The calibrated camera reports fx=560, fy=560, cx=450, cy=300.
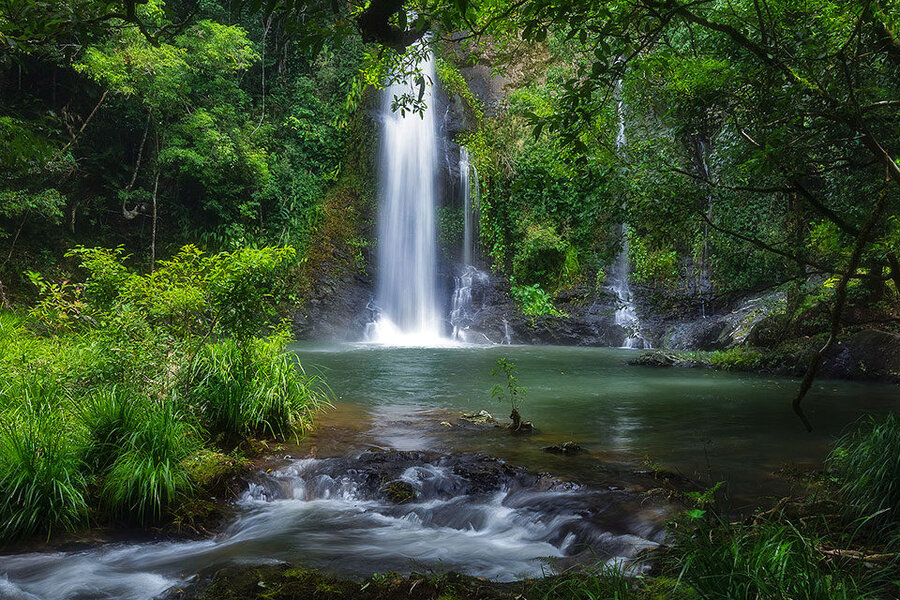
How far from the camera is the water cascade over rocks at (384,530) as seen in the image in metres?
3.72

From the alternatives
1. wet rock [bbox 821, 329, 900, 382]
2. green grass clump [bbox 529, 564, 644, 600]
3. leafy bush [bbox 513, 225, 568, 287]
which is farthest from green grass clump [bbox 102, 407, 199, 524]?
leafy bush [bbox 513, 225, 568, 287]

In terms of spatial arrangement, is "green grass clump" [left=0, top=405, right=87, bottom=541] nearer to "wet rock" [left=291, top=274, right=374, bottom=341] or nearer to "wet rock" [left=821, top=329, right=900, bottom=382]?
"wet rock" [left=821, top=329, right=900, bottom=382]

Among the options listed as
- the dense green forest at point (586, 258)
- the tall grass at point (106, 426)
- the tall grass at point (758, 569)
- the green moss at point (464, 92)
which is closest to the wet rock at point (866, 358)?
the dense green forest at point (586, 258)

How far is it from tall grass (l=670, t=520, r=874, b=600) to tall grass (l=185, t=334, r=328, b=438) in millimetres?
4525

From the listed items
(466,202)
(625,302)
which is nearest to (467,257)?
(466,202)

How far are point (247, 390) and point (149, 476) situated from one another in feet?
5.71

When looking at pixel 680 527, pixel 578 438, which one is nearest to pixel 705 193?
pixel 578 438

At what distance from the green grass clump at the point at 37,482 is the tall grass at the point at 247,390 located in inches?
58.4

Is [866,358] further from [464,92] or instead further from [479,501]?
[464,92]

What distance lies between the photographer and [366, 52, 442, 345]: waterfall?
21672 mm

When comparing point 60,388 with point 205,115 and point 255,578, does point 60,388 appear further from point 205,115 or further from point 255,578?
point 205,115

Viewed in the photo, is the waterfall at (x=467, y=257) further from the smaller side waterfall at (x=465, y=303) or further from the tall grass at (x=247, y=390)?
the tall grass at (x=247, y=390)

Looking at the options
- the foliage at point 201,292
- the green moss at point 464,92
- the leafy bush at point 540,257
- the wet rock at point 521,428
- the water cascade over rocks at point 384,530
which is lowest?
the water cascade over rocks at point 384,530

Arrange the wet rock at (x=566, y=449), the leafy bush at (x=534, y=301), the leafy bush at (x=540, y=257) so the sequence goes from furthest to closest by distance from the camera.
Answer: the leafy bush at (x=540, y=257) → the leafy bush at (x=534, y=301) → the wet rock at (x=566, y=449)
